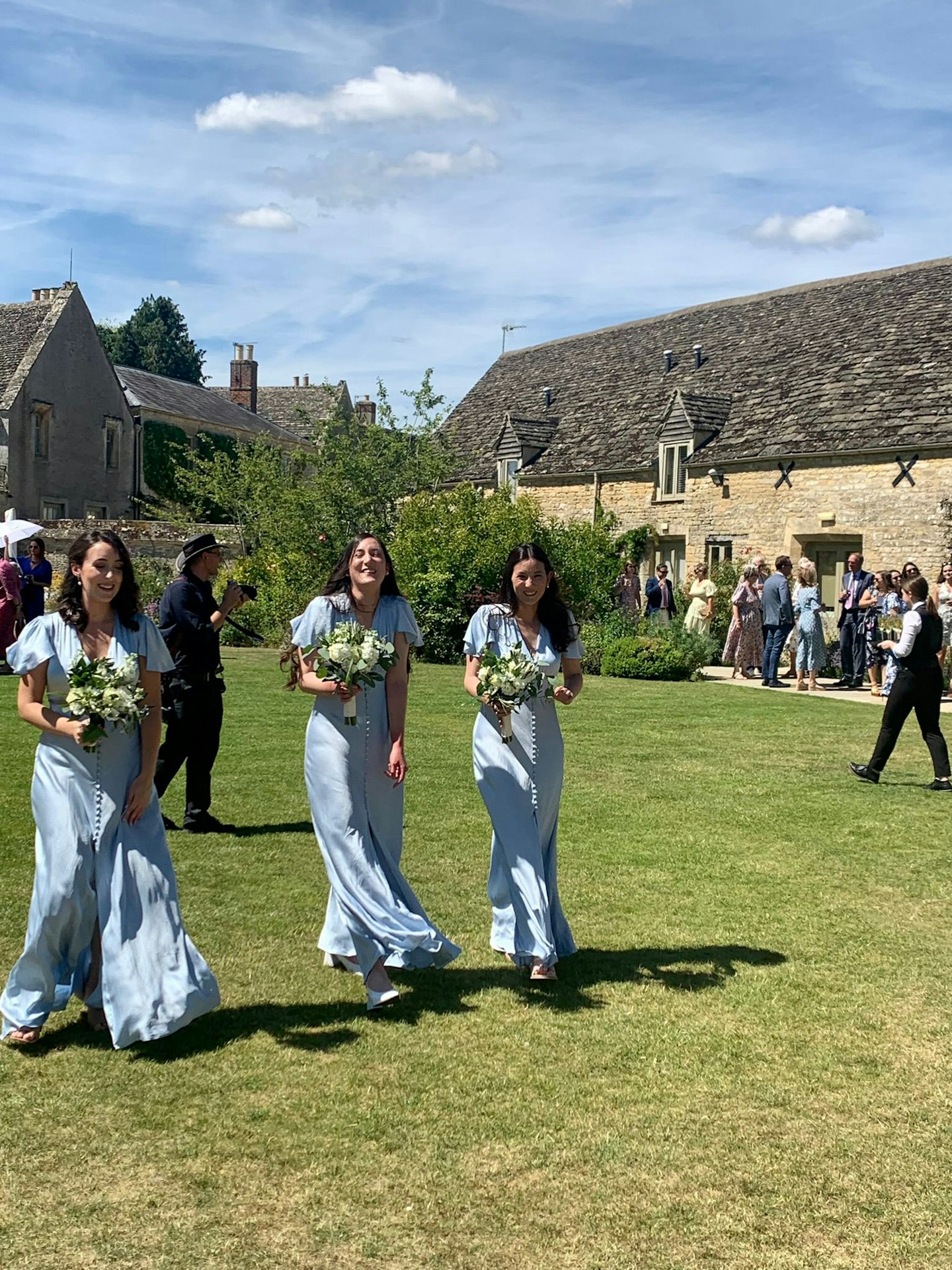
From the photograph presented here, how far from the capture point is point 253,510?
30.4 meters

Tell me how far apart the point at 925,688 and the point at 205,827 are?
615cm

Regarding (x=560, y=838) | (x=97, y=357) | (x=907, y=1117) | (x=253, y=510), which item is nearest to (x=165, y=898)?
(x=907, y=1117)

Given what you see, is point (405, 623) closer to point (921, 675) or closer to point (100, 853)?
point (100, 853)

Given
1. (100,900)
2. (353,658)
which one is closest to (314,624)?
(353,658)

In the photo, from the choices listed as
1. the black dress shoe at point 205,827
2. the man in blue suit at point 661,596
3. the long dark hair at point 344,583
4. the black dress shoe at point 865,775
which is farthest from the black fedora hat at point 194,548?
the man in blue suit at point 661,596

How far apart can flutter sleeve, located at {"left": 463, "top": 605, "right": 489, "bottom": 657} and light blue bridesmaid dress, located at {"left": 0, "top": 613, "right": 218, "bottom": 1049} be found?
5.68ft

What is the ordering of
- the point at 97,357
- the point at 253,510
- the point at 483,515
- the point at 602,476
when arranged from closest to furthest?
1. the point at 483,515
2. the point at 253,510
3. the point at 602,476
4. the point at 97,357

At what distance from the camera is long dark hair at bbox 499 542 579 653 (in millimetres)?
6196

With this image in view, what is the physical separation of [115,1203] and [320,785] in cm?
225

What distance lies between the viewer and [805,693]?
19328 mm

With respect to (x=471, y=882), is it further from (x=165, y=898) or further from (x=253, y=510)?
(x=253, y=510)

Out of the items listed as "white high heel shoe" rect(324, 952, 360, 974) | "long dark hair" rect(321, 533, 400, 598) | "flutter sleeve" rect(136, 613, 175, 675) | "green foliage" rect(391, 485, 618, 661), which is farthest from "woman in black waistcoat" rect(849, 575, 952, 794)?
"green foliage" rect(391, 485, 618, 661)

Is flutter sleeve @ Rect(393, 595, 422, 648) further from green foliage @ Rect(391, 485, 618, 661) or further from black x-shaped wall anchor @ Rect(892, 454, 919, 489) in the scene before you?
black x-shaped wall anchor @ Rect(892, 454, 919, 489)

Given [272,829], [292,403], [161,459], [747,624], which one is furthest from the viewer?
[292,403]
